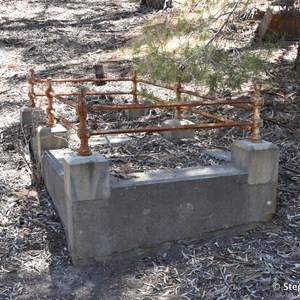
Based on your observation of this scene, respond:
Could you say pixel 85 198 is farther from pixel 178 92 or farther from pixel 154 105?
pixel 178 92

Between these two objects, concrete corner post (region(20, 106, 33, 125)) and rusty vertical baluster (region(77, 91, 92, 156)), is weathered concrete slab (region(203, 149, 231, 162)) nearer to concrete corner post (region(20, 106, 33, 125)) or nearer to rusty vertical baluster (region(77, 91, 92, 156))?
rusty vertical baluster (region(77, 91, 92, 156))

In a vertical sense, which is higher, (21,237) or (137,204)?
(137,204)

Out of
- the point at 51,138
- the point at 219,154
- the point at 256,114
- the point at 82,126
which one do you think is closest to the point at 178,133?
the point at 219,154

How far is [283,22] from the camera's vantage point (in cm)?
1073

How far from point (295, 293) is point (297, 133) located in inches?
124

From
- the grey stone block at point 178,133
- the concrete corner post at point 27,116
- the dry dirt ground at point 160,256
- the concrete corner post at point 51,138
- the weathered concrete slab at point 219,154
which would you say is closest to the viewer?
the dry dirt ground at point 160,256

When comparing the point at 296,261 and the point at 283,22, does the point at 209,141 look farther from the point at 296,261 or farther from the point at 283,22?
the point at 283,22

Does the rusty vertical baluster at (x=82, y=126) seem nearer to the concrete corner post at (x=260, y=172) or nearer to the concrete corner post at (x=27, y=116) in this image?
the concrete corner post at (x=260, y=172)

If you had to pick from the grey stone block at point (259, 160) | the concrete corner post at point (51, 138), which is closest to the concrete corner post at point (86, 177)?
the grey stone block at point (259, 160)

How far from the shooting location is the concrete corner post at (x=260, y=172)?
4.66 m

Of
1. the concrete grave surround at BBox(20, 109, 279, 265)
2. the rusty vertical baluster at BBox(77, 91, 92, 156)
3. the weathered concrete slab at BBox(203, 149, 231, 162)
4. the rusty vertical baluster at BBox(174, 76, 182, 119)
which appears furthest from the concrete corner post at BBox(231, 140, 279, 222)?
the rusty vertical baluster at BBox(174, 76, 182, 119)

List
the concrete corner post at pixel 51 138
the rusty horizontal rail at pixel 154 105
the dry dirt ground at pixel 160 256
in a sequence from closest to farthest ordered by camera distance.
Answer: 1. the dry dirt ground at pixel 160 256
2. the rusty horizontal rail at pixel 154 105
3. the concrete corner post at pixel 51 138

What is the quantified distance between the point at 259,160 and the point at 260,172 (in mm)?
113

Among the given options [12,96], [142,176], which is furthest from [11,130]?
[142,176]
